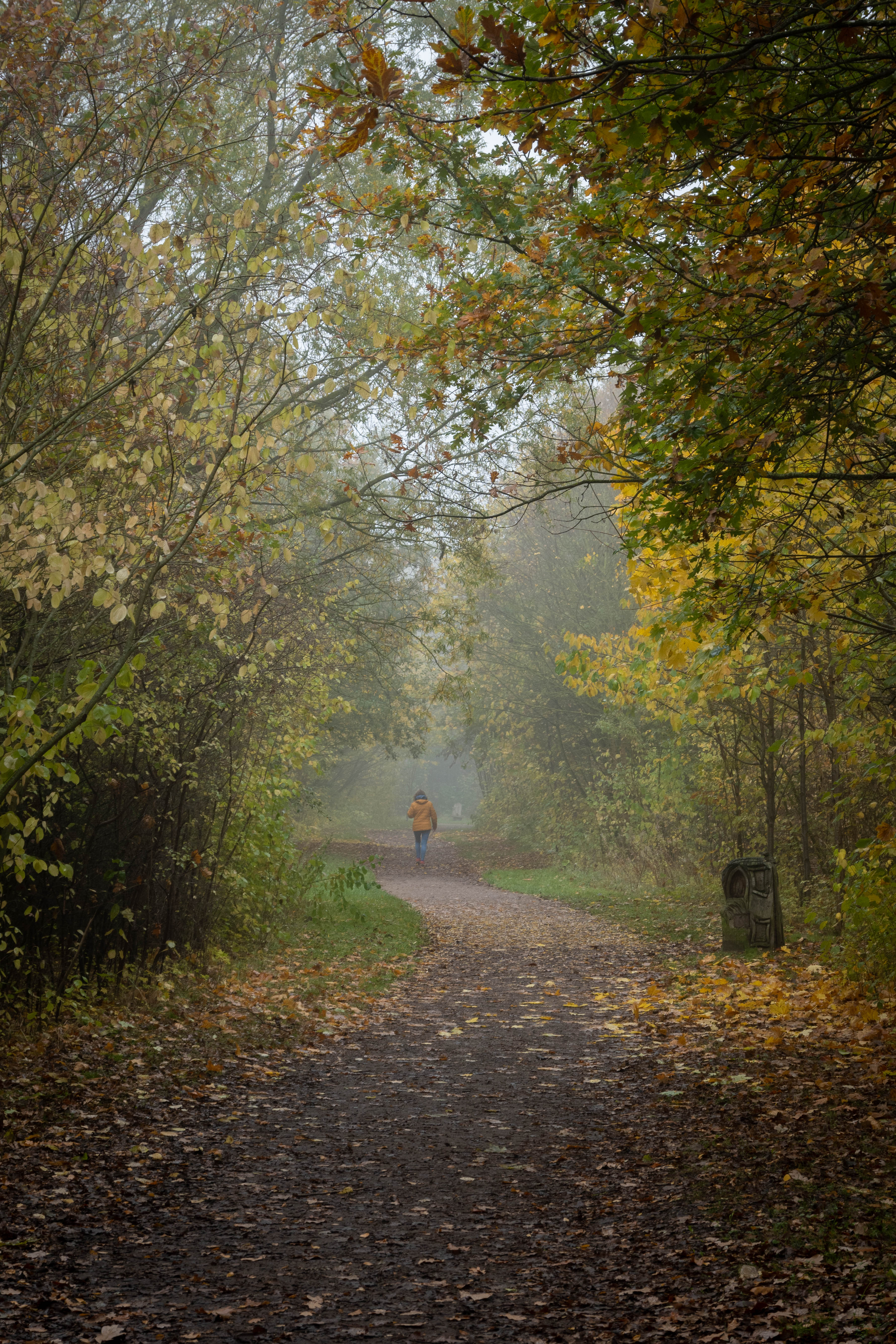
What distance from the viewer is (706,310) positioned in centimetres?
438

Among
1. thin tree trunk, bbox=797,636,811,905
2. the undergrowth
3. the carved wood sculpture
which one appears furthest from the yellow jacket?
the carved wood sculpture

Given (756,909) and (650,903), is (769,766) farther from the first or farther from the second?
(650,903)

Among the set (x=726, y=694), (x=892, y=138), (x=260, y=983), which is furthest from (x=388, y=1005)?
(x=892, y=138)

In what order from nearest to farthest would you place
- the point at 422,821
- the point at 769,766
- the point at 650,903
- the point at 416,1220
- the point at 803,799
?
the point at 416,1220, the point at 803,799, the point at 769,766, the point at 650,903, the point at 422,821

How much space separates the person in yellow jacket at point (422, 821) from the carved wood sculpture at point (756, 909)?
529 inches

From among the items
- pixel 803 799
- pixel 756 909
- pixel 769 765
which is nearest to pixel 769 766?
pixel 769 765

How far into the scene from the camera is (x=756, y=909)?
365 inches

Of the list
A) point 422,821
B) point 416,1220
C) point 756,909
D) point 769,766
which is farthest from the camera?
point 422,821

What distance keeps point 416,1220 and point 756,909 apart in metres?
6.29

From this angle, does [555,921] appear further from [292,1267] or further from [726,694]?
[292,1267]

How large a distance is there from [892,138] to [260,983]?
25.0ft

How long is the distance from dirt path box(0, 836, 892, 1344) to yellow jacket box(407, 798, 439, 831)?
15806 millimetres

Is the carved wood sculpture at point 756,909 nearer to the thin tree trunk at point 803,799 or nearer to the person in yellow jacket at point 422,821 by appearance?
the thin tree trunk at point 803,799

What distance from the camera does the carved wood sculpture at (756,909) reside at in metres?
9.25
